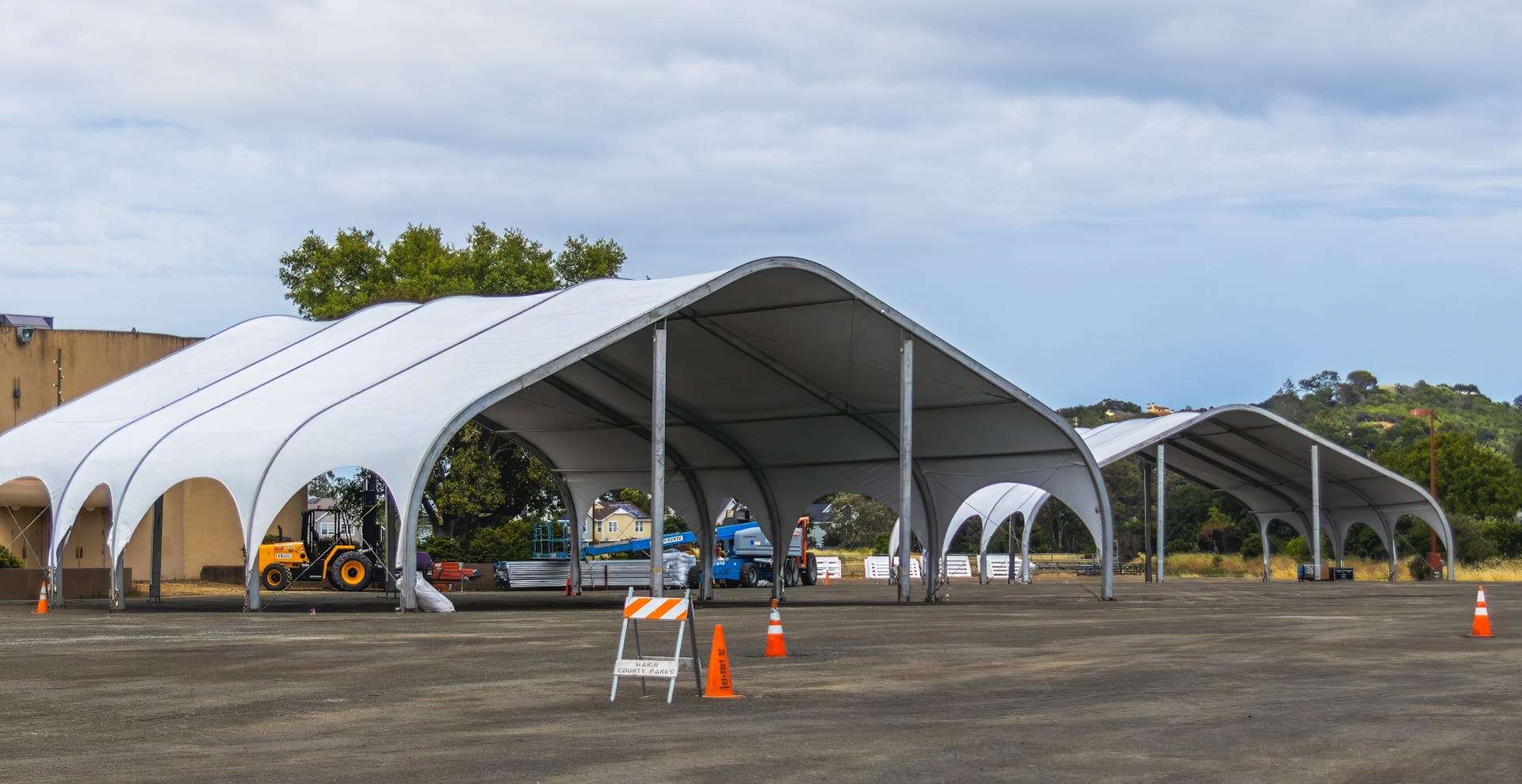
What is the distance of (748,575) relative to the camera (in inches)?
1941

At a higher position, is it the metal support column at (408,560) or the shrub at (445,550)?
the metal support column at (408,560)

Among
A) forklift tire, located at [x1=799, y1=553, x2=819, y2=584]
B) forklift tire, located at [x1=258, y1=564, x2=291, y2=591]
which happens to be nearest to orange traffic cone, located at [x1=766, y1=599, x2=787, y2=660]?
forklift tire, located at [x1=258, y1=564, x2=291, y2=591]

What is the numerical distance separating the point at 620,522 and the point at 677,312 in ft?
391

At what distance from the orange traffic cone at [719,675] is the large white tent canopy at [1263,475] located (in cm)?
3608

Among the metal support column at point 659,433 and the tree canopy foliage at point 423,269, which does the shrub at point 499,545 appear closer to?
the tree canopy foliage at point 423,269

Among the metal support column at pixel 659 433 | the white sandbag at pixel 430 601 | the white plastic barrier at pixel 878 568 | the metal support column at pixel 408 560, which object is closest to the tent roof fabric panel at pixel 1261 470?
the white plastic barrier at pixel 878 568

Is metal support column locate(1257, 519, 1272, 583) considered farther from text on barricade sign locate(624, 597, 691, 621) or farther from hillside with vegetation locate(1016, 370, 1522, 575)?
text on barricade sign locate(624, 597, 691, 621)

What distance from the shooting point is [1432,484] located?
208ft

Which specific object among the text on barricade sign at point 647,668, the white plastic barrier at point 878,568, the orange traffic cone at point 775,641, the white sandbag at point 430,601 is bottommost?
the white plastic barrier at point 878,568

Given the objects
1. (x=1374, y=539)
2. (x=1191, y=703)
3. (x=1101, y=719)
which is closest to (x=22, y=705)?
(x=1101, y=719)

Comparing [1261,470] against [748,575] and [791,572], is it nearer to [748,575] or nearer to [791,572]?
[791,572]

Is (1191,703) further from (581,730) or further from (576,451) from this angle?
(576,451)

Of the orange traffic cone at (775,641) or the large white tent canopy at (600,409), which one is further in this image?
the large white tent canopy at (600,409)

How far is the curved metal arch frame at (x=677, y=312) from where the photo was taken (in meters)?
24.5
